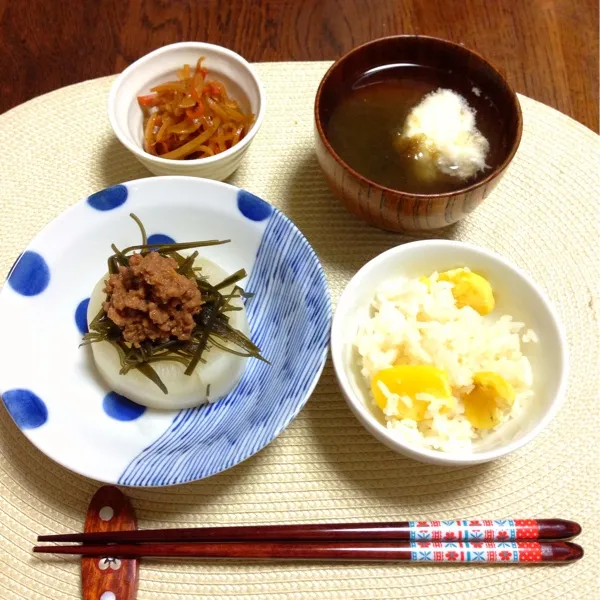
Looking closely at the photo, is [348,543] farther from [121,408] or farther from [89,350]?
[89,350]

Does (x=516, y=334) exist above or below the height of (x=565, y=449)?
above

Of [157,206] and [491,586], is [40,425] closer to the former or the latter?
[157,206]

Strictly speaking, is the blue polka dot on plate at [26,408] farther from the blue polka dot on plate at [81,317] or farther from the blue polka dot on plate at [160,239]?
the blue polka dot on plate at [160,239]

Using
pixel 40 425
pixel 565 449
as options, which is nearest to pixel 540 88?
pixel 565 449

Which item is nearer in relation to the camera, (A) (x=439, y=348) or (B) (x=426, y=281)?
(A) (x=439, y=348)

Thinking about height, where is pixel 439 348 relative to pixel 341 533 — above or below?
above

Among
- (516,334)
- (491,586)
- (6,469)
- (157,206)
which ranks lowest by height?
(491,586)

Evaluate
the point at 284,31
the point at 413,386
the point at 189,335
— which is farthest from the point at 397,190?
the point at 284,31
